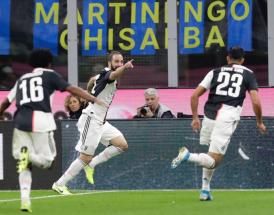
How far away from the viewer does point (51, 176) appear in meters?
17.2

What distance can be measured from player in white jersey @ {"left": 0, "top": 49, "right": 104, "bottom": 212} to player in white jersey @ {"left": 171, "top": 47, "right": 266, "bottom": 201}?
204 cm

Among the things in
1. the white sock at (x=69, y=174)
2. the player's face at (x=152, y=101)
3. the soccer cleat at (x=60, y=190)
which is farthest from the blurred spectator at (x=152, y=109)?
the soccer cleat at (x=60, y=190)

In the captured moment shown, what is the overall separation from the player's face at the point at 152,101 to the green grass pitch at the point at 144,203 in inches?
65.2

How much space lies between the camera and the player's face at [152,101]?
57.7ft

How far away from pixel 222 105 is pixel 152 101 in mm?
3833

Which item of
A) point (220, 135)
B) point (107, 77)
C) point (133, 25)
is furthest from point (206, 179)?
point (133, 25)

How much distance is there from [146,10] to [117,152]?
4.63m

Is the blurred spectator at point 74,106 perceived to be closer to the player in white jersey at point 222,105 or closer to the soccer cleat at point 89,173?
the soccer cleat at point 89,173

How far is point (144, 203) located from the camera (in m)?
13.8

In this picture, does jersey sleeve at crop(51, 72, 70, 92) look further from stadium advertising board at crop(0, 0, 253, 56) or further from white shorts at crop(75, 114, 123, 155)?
stadium advertising board at crop(0, 0, 253, 56)

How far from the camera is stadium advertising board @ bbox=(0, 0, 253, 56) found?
779 inches

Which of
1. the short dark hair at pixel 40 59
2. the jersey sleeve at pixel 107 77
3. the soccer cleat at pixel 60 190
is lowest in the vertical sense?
the soccer cleat at pixel 60 190

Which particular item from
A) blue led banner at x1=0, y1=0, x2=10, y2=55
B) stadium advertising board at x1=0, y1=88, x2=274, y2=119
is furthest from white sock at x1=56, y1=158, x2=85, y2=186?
blue led banner at x1=0, y1=0, x2=10, y2=55

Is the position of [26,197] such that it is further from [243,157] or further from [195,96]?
[243,157]
